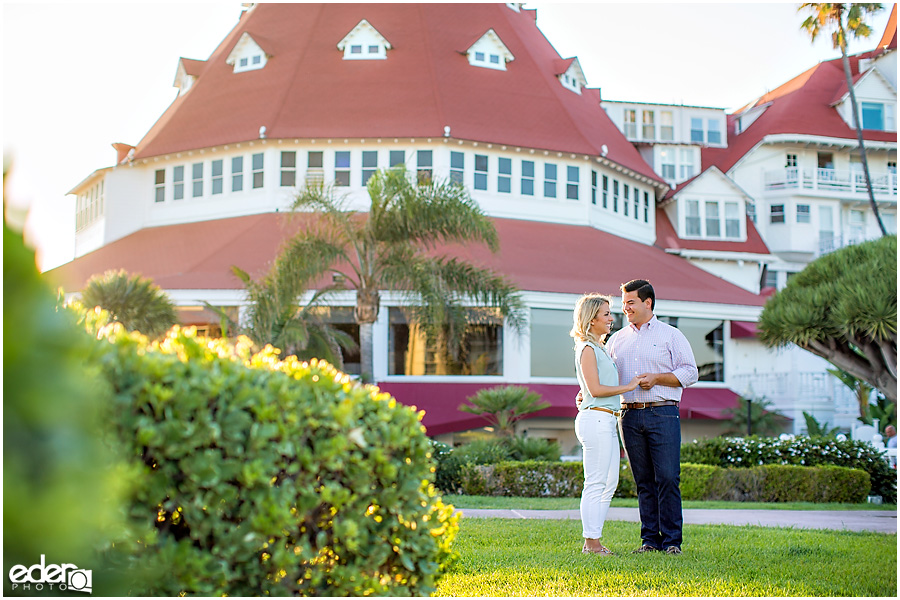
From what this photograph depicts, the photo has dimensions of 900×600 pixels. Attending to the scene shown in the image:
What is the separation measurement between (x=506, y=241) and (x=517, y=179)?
3180 millimetres

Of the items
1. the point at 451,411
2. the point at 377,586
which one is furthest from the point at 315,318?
the point at 377,586

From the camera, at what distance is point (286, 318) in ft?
63.3

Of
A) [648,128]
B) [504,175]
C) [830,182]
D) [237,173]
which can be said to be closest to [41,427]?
[504,175]

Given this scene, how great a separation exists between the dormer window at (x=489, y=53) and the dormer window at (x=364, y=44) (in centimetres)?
309

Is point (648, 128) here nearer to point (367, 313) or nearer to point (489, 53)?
point (489, 53)

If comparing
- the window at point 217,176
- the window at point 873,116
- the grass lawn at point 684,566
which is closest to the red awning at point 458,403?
the window at point 217,176

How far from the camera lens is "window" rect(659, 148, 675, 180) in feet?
123

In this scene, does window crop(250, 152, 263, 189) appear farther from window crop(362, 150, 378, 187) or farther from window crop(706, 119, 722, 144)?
window crop(706, 119, 722, 144)

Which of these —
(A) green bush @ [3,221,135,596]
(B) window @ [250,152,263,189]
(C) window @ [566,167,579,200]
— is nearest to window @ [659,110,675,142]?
(C) window @ [566,167,579,200]

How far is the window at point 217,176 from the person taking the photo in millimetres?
29453

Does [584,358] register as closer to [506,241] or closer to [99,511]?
[99,511]

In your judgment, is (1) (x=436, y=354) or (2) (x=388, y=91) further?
(2) (x=388, y=91)

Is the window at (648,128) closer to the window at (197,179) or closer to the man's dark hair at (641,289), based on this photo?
the window at (197,179)

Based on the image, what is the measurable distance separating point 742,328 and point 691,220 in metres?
7.24
